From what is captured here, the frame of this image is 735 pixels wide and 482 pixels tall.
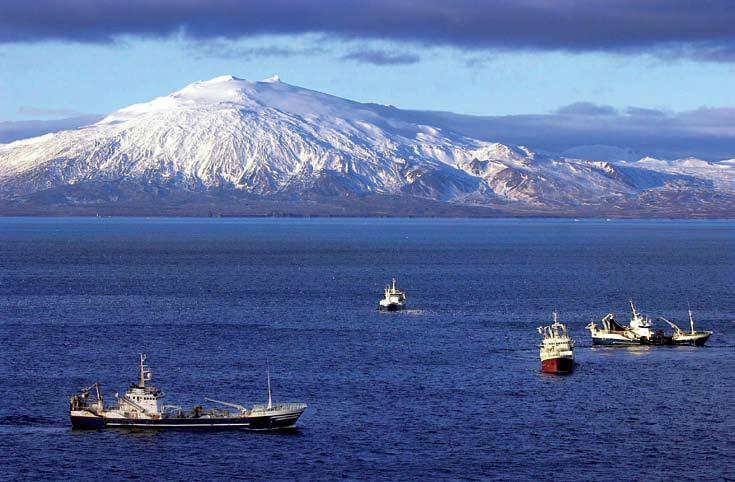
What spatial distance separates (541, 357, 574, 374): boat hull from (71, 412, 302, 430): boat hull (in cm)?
3223

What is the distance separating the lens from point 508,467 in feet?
274

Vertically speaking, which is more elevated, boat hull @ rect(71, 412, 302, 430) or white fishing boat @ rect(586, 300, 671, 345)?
white fishing boat @ rect(586, 300, 671, 345)

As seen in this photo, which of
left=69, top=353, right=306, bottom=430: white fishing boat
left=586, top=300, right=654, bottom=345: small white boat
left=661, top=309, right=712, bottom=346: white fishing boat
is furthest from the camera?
left=586, top=300, right=654, bottom=345: small white boat

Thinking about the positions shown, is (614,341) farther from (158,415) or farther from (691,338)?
(158,415)

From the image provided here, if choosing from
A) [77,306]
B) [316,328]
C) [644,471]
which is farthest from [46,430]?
[77,306]

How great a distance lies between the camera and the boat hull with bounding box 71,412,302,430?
9331 centimetres

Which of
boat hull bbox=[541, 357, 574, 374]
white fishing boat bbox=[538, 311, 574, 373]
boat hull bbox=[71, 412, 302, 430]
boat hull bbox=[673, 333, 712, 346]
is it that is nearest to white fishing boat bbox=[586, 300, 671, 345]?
boat hull bbox=[673, 333, 712, 346]

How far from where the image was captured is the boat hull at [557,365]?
388 ft

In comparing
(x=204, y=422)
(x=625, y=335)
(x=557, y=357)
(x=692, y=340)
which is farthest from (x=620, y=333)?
(x=204, y=422)

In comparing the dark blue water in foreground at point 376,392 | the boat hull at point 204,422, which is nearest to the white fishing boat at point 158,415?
the boat hull at point 204,422

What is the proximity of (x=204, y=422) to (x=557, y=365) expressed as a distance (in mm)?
37801

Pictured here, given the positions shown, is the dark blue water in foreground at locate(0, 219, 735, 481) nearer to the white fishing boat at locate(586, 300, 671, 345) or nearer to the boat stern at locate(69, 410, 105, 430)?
the boat stern at locate(69, 410, 105, 430)

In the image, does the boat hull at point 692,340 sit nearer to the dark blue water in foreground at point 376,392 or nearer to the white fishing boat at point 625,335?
the white fishing boat at point 625,335

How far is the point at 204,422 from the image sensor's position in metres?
93.3
